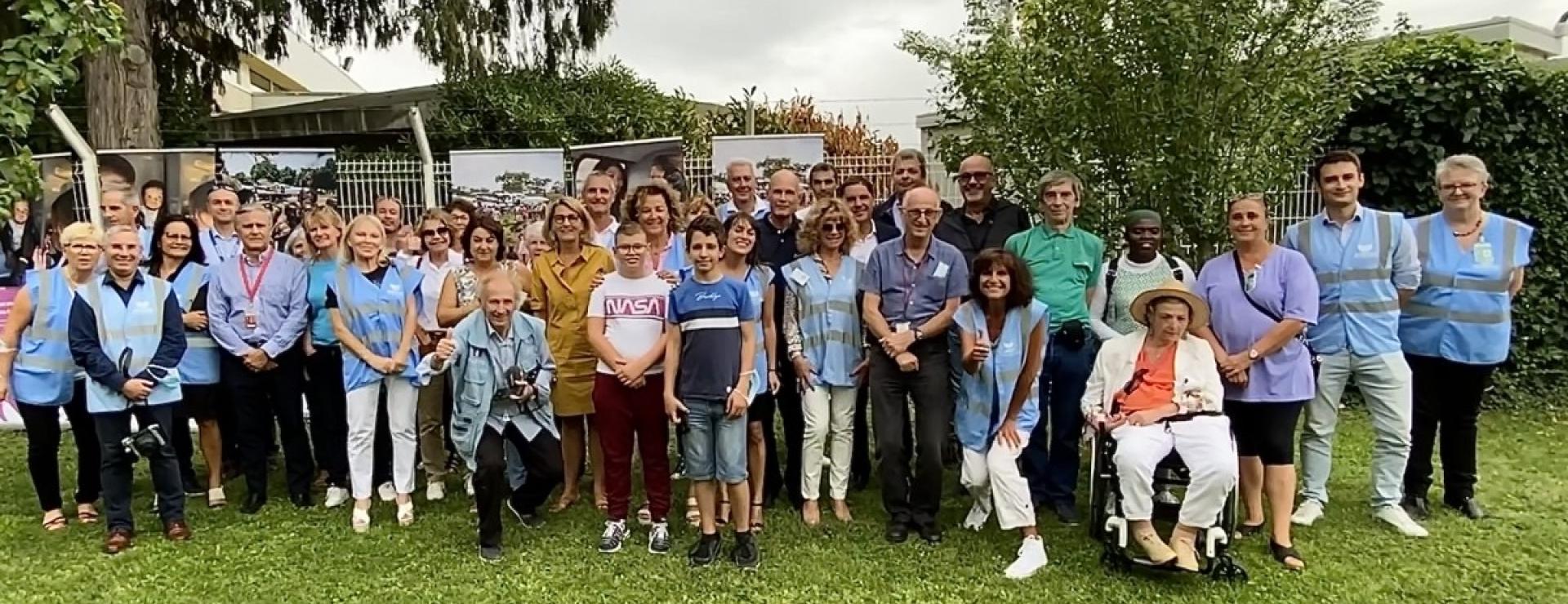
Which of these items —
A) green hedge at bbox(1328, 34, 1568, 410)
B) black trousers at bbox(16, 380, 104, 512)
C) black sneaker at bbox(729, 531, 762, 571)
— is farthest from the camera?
green hedge at bbox(1328, 34, 1568, 410)

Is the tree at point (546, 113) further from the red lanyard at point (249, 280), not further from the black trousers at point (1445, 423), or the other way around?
the black trousers at point (1445, 423)

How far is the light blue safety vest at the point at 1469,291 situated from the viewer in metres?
4.80

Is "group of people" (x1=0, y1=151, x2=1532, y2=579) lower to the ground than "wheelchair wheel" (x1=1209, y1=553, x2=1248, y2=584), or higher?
higher

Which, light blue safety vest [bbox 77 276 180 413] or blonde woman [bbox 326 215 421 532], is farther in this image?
blonde woman [bbox 326 215 421 532]

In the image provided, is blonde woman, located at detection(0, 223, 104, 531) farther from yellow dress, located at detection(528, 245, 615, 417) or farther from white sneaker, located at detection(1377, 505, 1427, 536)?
white sneaker, located at detection(1377, 505, 1427, 536)

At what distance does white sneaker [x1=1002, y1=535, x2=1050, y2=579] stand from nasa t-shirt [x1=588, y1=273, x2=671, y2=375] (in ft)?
5.55

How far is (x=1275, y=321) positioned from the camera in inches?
173

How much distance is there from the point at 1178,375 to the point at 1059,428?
0.82m

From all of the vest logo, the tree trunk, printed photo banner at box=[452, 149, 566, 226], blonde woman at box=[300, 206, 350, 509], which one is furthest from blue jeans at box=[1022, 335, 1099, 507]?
the tree trunk

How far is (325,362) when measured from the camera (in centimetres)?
525

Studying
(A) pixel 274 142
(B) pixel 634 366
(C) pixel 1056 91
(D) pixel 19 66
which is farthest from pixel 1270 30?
(A) pixel 274 142

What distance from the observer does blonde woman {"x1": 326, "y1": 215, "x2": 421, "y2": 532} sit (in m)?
4.93

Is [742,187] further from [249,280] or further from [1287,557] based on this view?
[1287,557]

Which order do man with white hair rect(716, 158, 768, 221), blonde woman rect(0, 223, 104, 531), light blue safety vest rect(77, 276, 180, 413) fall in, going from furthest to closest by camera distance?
man with white hair rect(716, 158, 768, 221)
blonde woman rect(0, 223, 104, 531)
light blue safety vest rect(77, 276, 180, 413)
